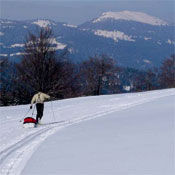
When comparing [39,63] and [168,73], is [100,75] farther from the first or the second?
[168,73]

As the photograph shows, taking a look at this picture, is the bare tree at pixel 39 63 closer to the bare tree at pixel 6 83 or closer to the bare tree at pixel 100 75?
the bare tree at pixel 6 83

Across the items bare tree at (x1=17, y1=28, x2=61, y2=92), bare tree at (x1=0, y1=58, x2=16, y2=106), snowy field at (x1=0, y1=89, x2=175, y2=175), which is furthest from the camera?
bare tree at (x1=0, y1=58, x2=16, y2=106)

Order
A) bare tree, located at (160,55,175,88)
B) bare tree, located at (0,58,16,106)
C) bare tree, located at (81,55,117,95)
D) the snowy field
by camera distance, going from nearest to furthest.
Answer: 1. the snowy field
2. bare tree, located at (0,58,16,106)
3. bare tree, located at (81,55,117,95)
4. bare tree, located at (160,55,175,88)

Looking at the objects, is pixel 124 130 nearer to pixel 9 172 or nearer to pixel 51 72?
pixel 9 172

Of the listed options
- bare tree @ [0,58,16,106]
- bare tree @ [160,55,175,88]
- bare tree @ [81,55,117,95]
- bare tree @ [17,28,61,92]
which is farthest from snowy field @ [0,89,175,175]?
bare tree @ [160,55,175,88]

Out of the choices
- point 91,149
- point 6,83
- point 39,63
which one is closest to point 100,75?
point 6,83

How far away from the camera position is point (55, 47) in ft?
147

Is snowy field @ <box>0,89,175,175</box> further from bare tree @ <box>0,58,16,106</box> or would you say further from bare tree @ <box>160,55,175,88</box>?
bare tree @ <box>160,55,175,88</box>

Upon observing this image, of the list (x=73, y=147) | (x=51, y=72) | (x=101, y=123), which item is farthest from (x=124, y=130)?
(x=51, y=72)

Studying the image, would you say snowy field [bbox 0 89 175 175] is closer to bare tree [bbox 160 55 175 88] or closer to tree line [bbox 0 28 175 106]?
tree line [bbox 0 28 175 106]

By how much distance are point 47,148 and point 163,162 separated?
10.8 feet

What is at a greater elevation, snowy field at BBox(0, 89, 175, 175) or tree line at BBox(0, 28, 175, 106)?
tree line at BBox(0, 28, 175, 106)

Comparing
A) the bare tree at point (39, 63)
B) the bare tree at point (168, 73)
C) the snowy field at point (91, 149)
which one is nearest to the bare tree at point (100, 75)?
the bare tree at point (168, 73)

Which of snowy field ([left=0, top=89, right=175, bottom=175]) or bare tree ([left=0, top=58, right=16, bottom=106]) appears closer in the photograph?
snowy field ([left=0, top=89, right=175, bottom=175])
